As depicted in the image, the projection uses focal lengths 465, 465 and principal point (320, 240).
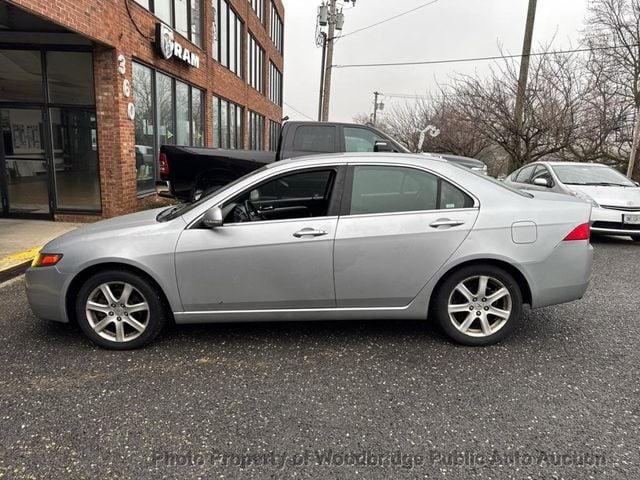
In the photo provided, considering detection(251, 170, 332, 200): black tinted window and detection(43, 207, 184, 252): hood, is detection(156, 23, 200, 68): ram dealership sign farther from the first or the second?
detection(43, 207, 184, 252): hood

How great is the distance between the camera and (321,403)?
2.92 m

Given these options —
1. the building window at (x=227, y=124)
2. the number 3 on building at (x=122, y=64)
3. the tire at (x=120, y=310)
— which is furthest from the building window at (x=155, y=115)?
the tire at (x=120, y=310)

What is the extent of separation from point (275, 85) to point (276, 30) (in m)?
3.32

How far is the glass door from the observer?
8641mm

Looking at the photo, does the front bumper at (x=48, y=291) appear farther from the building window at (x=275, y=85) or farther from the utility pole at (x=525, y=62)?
the building window at (x=275, y=85)

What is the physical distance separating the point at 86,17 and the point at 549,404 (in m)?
8.13

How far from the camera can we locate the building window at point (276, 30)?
27.6 m

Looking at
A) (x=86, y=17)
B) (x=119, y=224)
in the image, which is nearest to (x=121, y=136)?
(x=86, y=17)

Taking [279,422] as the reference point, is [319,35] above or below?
above

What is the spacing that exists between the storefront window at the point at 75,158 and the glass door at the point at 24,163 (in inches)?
8.6

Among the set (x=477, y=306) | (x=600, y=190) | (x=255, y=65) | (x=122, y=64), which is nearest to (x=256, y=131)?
(x=255, y=65)

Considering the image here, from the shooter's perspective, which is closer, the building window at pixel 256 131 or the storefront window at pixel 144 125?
the storefront window at pixel 144 125

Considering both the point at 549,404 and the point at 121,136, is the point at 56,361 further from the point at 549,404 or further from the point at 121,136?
the point at 121,136

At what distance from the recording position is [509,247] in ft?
11.7
